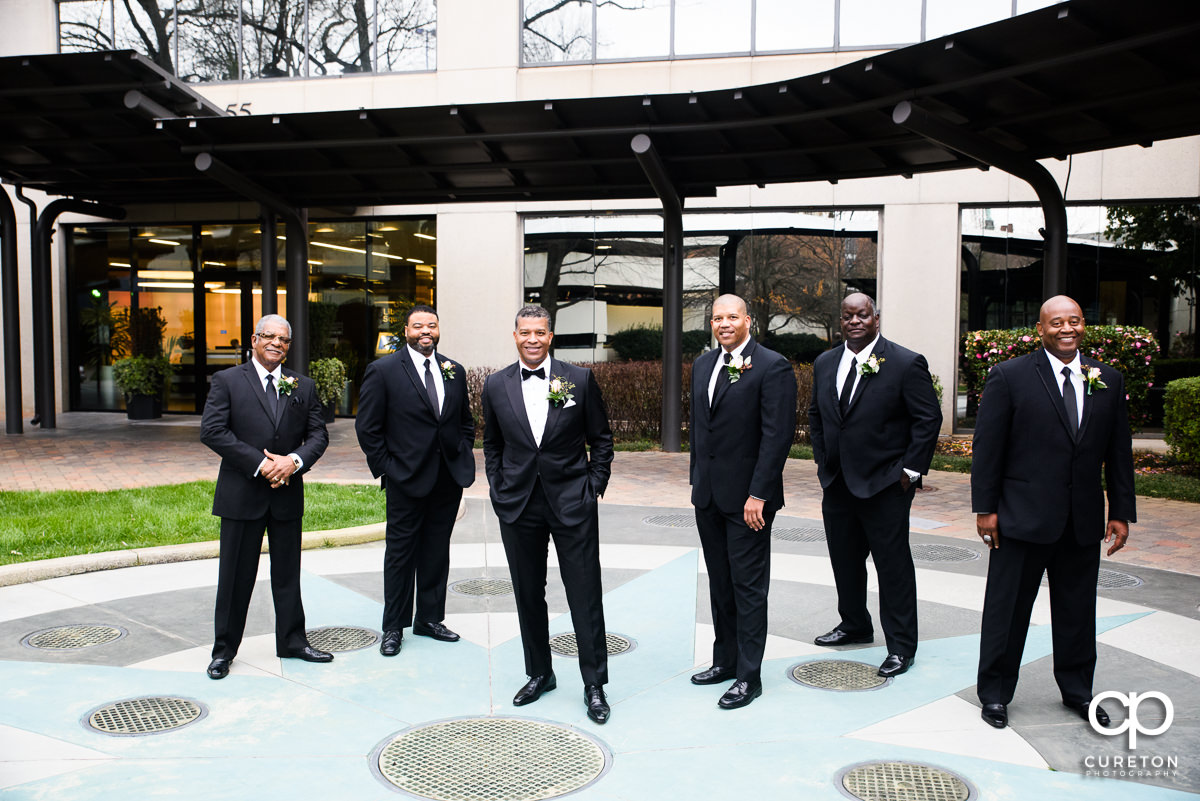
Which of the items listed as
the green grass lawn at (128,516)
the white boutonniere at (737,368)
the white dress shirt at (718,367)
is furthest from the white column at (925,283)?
the white boutonniere at (737,368)

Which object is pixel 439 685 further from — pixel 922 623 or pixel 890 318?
pixel 890 318

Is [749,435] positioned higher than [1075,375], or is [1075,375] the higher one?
[1075,375]

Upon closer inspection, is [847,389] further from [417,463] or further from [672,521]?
[672,521]

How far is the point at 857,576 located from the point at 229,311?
18099 millimetres

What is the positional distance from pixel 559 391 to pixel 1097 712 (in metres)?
2.87

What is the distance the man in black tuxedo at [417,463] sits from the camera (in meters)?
5.51

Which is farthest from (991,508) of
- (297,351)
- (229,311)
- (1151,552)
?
(229,311)

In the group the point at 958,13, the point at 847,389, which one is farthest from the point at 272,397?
the point at 958,13

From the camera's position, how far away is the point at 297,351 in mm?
15680

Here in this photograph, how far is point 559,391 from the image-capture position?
4551 millimetres

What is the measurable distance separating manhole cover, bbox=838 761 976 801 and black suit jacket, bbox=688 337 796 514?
4.26 feet

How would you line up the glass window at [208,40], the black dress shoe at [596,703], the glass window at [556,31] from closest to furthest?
1. the black dress shoe at [596,703]
2. the glass window at [556,31]
3. the glass window at [208,40]

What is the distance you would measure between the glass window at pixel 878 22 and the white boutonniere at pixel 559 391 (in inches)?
557

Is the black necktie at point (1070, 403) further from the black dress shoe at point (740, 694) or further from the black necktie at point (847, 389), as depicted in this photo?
the black dress shoe at point (740, 694)
